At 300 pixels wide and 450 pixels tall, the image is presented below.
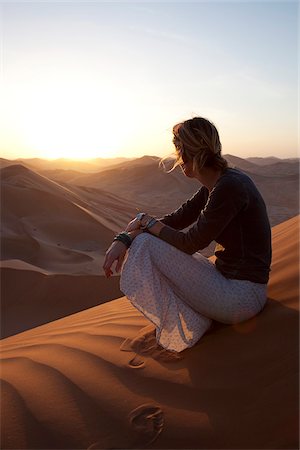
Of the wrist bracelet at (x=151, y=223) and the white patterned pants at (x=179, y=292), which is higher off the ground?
the wrist bracelet at (x=151, y=223)

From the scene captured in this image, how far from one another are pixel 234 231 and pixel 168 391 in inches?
35.2

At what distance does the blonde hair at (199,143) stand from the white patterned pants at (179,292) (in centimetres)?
50

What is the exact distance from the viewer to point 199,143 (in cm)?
244

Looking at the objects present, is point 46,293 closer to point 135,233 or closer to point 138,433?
point 135,233

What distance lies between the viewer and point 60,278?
23.3ft

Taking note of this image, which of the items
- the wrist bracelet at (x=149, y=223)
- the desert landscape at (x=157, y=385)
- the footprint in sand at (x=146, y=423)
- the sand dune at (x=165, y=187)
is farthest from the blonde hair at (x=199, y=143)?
the sand dune at (x=165, y=187)

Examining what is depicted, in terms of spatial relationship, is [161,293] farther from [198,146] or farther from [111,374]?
[198,146]

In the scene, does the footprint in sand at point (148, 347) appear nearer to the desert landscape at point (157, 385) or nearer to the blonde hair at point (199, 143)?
the desert landscape at point (157, 385)

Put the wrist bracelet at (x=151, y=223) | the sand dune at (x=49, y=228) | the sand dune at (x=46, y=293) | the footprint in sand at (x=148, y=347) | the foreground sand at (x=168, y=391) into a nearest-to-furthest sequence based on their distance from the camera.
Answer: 1. the foreground sand at (x=168, y=391)
2. the footprint in sand at (x=148, y=347)
3. the wrist bracelet at (x=151, y=223)
4. the sand dune at (x=46, y=293)
5. the sand dune at (x=49, y=228)

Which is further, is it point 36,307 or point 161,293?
point 36,307

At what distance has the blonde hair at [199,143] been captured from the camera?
7.98 feet

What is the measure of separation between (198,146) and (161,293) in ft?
2.72

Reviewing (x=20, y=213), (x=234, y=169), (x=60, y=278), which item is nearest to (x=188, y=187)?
(x=20, y=213)

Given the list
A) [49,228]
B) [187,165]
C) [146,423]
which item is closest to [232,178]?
[187,165]
